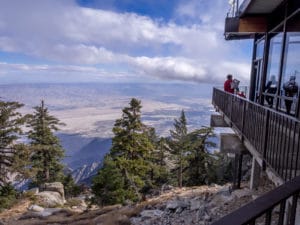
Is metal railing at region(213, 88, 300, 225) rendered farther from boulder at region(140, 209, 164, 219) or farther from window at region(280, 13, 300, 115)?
boulder at region(140, 209, 164, 219)

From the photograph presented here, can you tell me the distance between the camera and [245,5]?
822 cm

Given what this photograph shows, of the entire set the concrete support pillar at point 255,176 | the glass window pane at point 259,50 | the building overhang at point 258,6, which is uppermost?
the building overhang at point 258,6

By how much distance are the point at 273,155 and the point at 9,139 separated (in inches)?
655

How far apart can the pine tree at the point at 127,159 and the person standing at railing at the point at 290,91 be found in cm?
1330

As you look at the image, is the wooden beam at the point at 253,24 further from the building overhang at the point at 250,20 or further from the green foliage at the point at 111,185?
the green foliage at the point at 111,185

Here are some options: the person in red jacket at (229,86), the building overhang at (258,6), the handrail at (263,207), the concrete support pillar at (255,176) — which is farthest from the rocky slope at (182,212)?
the handrail at (263,207)

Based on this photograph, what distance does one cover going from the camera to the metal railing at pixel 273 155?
1.61 meters

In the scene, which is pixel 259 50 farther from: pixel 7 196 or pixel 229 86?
pixel 7 196

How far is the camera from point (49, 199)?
71.5ft

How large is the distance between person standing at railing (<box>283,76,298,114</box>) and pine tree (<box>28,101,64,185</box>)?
21915mm

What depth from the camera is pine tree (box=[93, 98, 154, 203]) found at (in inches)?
775

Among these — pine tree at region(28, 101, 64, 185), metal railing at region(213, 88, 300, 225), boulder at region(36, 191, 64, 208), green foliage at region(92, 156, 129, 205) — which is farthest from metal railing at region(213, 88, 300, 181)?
pine tree at region(28, 101, 64, 185)

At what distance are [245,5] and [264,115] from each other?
4.31 metres

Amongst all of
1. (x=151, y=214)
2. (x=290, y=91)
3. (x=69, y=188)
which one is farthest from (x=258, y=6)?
(x=69, y=188)
